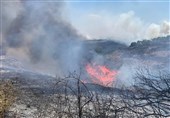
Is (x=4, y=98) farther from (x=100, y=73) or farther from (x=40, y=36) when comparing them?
(x=40, y=36)

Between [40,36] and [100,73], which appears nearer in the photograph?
→ [100,73]

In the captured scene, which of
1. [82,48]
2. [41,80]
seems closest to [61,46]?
[82,48]

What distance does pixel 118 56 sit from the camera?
46562 mm

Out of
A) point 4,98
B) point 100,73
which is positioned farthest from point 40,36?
point 4,98

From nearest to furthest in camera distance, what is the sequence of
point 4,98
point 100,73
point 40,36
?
1. point 4,98
2. point 100,73
3. point 40,36

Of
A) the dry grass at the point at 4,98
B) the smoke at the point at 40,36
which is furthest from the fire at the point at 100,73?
the dry grass at the point at 4,98

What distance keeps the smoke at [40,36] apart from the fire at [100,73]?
11.9 feet

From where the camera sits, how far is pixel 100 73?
133ft

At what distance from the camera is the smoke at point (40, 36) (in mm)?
48469

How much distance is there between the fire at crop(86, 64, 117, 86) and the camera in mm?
37450

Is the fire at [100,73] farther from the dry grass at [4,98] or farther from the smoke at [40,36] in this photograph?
the dry grass at [4,98]

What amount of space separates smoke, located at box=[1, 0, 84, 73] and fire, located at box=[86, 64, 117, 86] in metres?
3.63

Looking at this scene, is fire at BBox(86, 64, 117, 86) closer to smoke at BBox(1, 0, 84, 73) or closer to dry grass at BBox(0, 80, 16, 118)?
smoke at BBox(1, 0, 84, 73)

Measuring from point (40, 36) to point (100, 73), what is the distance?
15446mm
